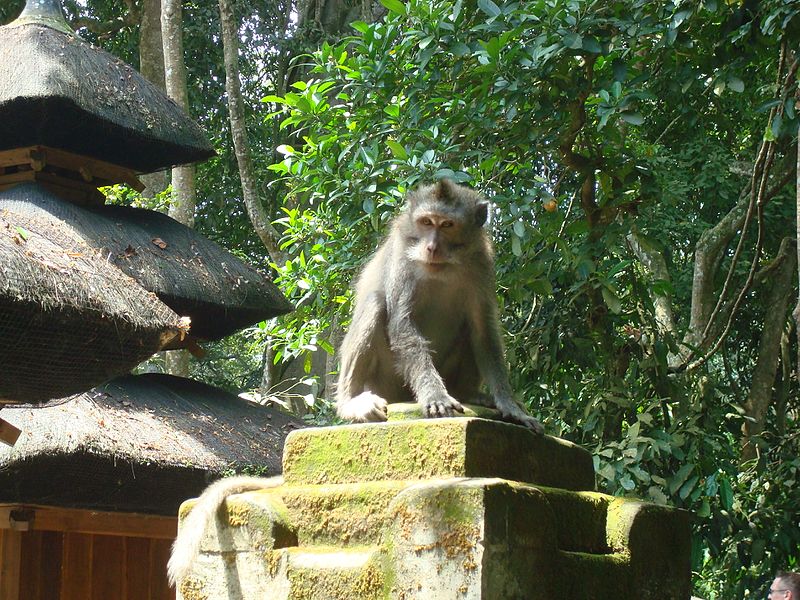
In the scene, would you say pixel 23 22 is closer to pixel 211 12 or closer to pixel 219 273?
pixel 219 273

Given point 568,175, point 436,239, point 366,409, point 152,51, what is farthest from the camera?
point 152,51

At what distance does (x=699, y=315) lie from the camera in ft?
29.9

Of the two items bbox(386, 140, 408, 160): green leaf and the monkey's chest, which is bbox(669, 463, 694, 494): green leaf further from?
bbox(386, 140, 408, 160): green leaf

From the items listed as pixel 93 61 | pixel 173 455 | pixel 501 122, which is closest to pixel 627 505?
pixel 501 122

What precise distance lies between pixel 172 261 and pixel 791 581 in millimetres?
5334

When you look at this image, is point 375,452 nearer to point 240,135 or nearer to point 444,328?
point 444,328

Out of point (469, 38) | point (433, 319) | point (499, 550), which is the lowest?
point (499, 550)

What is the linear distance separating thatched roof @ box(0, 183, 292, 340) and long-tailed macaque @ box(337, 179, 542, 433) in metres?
4.03

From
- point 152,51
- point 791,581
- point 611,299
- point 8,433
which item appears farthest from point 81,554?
point 152,51

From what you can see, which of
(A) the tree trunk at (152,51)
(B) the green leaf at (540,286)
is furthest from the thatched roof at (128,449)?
(A) the tree trunk at (152,51)

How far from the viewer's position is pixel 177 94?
11398 millimetres

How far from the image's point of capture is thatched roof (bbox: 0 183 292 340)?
8.20 metres

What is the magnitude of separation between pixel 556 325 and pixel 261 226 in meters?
5.35

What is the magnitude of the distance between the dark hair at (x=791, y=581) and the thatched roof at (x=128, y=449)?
380 centimetres
